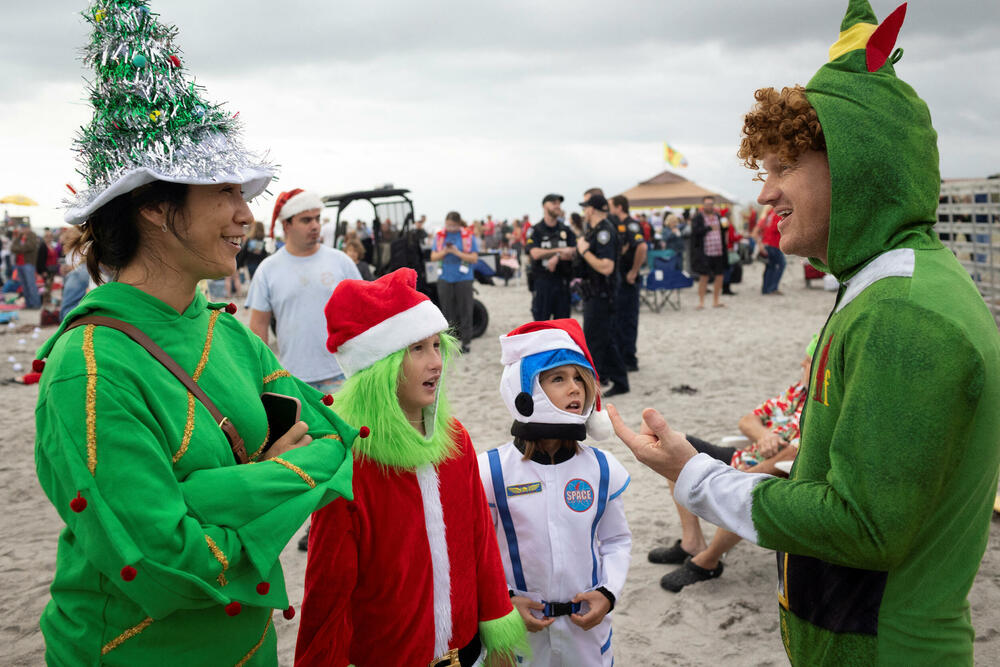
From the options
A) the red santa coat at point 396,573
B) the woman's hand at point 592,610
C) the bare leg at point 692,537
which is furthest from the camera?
the bare leg at point 692,537

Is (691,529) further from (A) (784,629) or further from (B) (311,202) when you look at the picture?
(B) (311,202)

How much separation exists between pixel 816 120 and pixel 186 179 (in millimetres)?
1384

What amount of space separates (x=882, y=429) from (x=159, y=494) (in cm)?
137

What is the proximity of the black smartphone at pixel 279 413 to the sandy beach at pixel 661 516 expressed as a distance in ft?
3.68

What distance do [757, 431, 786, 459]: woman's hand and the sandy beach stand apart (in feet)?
2.38

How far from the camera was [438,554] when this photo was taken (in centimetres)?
208

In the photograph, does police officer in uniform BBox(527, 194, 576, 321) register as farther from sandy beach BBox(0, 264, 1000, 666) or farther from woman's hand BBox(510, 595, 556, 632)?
woman's hand BBox(510, 595, 556, 632)

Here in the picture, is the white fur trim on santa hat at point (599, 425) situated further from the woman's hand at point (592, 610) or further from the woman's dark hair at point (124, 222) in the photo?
the woman's dark hair at point (124, 222)

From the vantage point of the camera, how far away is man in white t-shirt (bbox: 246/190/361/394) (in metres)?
4.59

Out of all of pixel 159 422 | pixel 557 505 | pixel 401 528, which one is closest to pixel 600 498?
pixel 557 505

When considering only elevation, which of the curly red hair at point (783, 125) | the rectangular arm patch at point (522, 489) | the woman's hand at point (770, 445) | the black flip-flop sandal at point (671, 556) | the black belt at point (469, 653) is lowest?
the black flip-flop sandal at point (671, 556)

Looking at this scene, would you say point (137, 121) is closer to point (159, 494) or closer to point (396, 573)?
point (159, 494)

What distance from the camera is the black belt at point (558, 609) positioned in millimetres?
2496

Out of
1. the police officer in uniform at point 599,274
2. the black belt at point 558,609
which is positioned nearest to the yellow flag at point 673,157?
the police officer in uniform at point 599,274
